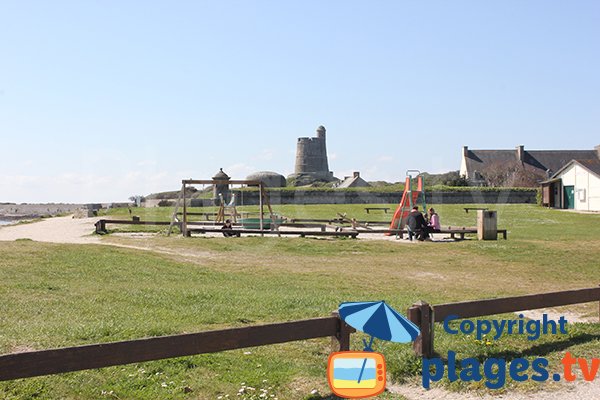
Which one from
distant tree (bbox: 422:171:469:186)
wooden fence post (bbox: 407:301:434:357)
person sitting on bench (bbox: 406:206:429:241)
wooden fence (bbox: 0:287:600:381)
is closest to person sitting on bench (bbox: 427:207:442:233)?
person sitting on bench (bbox: 406:206:429:241)

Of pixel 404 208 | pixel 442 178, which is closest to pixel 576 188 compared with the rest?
pixel 404 208

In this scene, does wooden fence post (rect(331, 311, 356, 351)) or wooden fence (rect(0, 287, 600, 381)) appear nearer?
wooden fence (rect(0, 287, 600, 381))

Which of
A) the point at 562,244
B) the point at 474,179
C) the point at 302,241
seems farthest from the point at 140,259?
the point at 474,179

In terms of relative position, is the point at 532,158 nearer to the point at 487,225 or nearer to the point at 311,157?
the point at 311,157

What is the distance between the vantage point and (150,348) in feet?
19.3

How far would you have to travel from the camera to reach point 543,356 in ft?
25.8

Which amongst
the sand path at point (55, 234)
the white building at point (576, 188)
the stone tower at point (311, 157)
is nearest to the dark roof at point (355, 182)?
the stone tower at point (311, 157)

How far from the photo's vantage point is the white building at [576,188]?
169 ft

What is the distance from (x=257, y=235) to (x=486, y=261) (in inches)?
440

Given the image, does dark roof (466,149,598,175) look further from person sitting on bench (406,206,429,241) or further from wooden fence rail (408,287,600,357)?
wooden fence rail (408,287,600,357)

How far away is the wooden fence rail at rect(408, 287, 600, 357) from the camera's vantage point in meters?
7.36

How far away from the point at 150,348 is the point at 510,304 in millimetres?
4720

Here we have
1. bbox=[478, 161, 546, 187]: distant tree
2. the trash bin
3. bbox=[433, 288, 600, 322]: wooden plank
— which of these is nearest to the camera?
bbox=[433, 288, 600, 322]: wooden plank

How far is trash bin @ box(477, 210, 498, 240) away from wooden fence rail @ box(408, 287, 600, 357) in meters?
17.1
